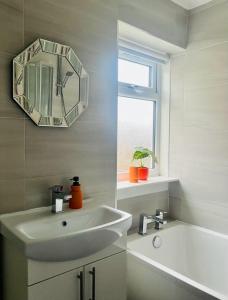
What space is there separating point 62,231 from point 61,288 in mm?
272

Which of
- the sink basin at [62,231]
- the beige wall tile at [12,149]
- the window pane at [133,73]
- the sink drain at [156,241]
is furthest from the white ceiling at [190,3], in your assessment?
the sink drain at [156,241]

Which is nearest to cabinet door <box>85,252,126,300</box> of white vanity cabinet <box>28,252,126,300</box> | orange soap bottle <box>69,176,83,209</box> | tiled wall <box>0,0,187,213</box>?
white vanity cabinet <box>28,252,126,300</box>

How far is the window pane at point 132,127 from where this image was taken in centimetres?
221

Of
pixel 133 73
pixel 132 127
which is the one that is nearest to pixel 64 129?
pixel 132 127

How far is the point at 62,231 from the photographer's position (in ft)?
4.25

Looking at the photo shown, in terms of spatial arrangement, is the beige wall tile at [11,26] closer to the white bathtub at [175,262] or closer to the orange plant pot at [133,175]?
the orange plant pot at [133,175]

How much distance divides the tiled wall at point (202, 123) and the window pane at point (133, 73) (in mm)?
257

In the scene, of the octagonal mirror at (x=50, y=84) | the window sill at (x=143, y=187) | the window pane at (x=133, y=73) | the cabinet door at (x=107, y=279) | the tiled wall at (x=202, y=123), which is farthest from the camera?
the window pane at (x=133, y=73)

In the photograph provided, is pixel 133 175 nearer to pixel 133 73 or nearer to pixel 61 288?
pixel 133 73

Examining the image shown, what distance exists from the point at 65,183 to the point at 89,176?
171 millimetres

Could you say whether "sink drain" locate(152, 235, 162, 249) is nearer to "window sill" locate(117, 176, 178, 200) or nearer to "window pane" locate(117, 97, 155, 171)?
"window sill" locate(117, 176, 178, 200)

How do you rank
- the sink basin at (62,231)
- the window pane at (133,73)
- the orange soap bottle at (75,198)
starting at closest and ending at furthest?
the sink basin at (62,231) → the orange soap bottle at (75,198) → the window pane at (133,73)

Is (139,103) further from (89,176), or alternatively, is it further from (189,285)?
(189,285)

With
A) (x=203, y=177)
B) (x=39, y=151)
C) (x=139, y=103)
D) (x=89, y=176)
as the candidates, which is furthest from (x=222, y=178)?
(x=39, y=151)
